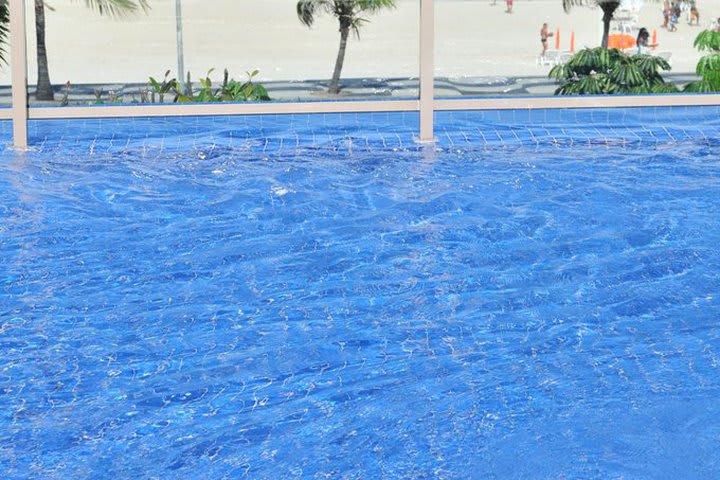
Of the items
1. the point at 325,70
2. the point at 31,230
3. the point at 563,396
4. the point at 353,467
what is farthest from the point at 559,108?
the point at 353,467

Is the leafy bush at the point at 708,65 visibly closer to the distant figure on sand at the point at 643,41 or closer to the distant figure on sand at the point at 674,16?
the distant figure on sand at the point at 674,16

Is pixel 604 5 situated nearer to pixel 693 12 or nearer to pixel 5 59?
pixel 693 12

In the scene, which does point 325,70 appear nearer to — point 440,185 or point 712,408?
point 440,185

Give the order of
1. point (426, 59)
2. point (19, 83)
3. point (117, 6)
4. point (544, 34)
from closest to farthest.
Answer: point (19, 83) → point (426, 59) → point (117, 6) → point (544, 34)

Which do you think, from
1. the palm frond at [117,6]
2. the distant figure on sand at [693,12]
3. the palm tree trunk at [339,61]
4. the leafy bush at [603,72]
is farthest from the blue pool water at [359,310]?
the distant figure on sand at [693,12]

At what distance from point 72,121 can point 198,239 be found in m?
3.41

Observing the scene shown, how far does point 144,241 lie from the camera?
6.88m

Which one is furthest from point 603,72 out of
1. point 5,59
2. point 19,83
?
point 5,59

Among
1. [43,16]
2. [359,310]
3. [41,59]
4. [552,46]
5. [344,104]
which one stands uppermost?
[43,16]

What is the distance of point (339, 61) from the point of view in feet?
33.1

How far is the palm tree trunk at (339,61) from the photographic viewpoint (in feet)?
32.9

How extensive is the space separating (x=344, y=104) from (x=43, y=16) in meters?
2.55

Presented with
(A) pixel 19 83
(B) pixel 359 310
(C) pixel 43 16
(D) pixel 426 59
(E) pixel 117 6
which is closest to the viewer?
(B) pixel 359 310

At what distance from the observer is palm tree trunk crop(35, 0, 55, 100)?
31.7 ft
